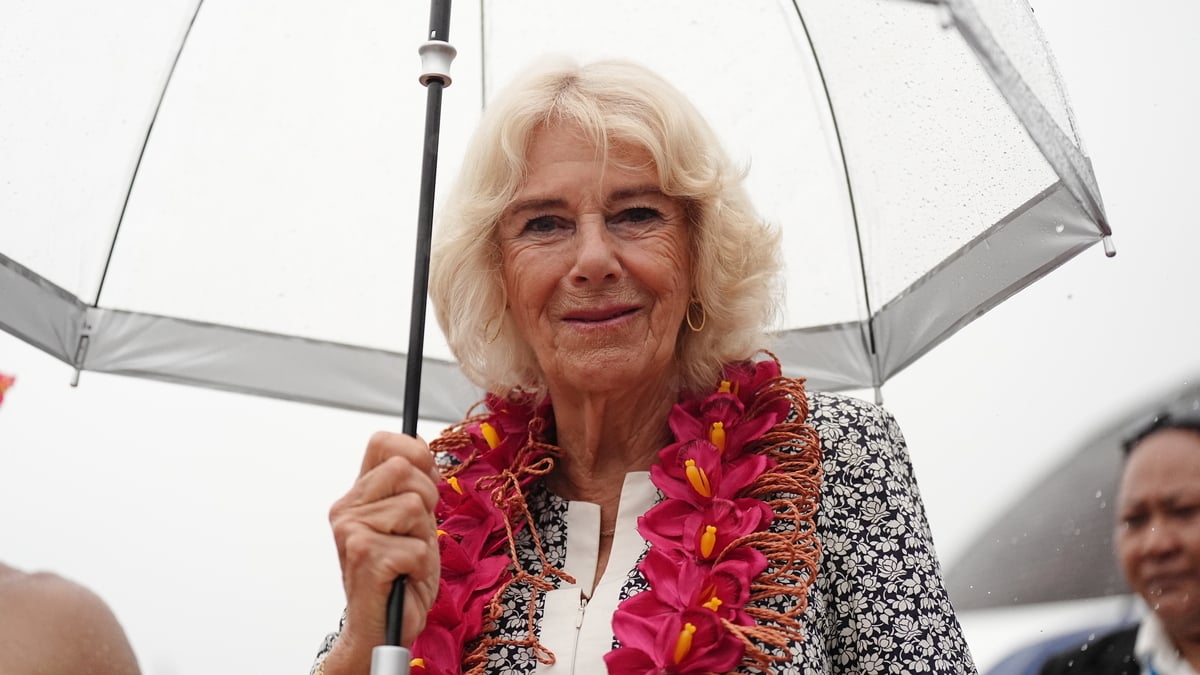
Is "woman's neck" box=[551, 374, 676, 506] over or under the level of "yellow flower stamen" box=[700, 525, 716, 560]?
over

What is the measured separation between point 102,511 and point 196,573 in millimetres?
237

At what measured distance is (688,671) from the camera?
7.01ft

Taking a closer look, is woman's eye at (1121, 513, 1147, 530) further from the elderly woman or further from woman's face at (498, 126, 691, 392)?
woman's face at (498, 126, 691, 392)

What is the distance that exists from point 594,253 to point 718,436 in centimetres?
43

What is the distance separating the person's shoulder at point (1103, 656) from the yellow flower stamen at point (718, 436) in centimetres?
78

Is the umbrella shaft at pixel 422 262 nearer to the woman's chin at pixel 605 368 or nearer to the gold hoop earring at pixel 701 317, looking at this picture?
the woman's chin at pixel 605 368

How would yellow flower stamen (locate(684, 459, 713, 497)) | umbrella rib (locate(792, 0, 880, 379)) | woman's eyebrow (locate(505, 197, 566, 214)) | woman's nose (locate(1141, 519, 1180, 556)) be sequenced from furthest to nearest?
1. umbrella rib (locate(792, 0, 880, 379))
2. woman's eyebrow (locate(505, 197, 566, 214))
3. yellow flower stamen (locate(684, 459, 713, 497))
4. woman's nose (locate(1141, 519, 1180, 556))

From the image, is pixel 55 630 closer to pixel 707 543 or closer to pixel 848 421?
pixel 707 543

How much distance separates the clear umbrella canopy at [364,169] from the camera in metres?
2.53

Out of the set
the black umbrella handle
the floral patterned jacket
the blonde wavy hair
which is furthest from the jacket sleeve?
the black umbrella handle

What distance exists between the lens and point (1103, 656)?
7.74 feet

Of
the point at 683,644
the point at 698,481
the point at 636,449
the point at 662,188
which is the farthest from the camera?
the point at 636,449

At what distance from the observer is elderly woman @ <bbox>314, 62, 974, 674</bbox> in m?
2.21

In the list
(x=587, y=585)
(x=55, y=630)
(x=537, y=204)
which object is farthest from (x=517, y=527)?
(x=55, y=630)
